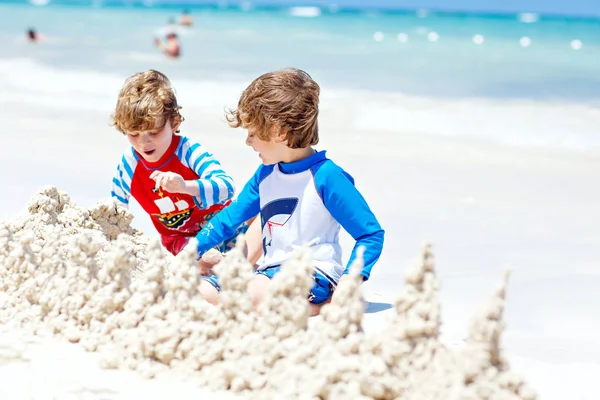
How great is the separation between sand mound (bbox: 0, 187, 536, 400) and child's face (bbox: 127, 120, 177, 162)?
0.93 metres

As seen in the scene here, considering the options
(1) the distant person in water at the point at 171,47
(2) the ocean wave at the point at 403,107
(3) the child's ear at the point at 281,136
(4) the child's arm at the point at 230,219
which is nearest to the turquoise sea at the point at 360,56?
(1) the distant person in water at the point at 171,47

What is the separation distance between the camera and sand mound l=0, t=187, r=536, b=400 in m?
1.76

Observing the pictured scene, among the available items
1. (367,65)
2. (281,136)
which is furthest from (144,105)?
(367,65)

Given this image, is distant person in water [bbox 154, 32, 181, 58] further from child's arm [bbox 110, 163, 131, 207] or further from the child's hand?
the child's hand

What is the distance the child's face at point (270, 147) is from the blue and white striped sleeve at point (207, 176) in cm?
55

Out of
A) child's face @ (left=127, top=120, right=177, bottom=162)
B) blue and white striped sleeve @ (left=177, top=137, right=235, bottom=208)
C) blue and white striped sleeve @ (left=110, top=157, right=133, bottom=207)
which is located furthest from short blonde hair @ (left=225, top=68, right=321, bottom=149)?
blue and white striped sleeve @ (left=110, top=157, right=133, bottom=207)

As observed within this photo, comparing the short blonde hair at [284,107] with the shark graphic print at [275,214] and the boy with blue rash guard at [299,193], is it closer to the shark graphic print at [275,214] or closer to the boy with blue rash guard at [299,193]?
the boy with blue rash guard at [299,193]

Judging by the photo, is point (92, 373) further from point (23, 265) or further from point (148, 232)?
point (148, 232)

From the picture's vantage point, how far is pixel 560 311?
3293 mm

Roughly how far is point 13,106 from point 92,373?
704 centimetres

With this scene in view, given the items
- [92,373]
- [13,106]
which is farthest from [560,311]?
[13,106]

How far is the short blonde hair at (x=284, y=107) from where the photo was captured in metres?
2.82

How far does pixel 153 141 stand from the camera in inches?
136

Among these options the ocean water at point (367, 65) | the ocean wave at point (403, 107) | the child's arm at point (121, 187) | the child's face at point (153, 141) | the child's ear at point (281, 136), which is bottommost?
the child's arm at point (121, 187)
